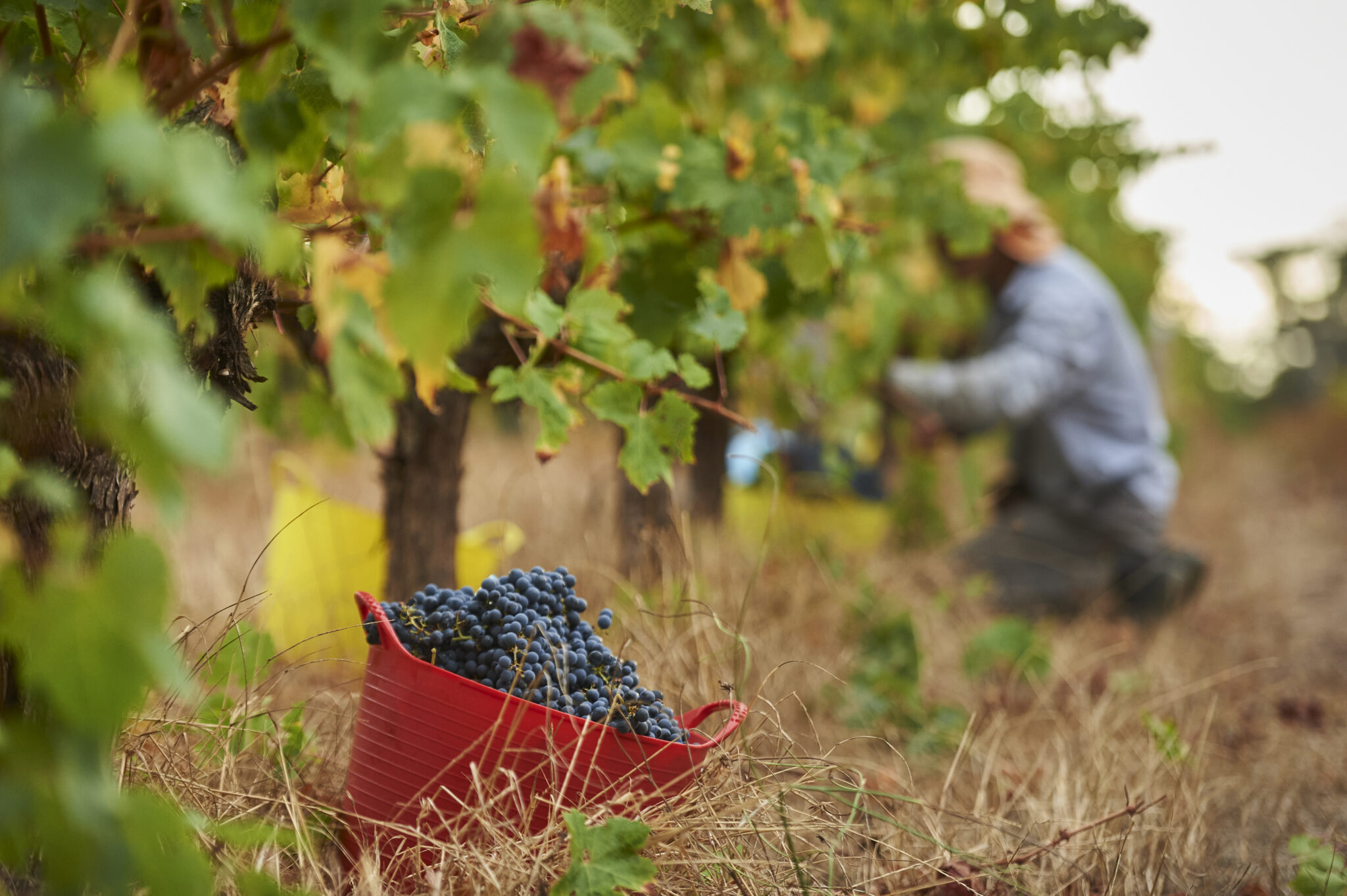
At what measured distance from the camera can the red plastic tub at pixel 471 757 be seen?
0.97 m

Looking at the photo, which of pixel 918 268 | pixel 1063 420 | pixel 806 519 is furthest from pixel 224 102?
pixel 1063 420

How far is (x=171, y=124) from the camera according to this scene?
2.55 ft

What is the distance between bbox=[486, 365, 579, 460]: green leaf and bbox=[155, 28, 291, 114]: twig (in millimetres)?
518

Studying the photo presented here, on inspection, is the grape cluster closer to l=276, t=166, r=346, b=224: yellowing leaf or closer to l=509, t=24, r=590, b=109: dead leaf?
l=276, t=166, r=346, b=224: yellowing leaf

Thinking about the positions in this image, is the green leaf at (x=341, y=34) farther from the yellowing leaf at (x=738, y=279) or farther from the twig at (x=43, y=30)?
the yellowing leaf at (x=738, y=279)

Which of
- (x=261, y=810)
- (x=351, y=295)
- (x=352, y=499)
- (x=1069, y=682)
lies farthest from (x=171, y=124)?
(x=352, y=499)

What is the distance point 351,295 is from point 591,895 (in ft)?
1.88

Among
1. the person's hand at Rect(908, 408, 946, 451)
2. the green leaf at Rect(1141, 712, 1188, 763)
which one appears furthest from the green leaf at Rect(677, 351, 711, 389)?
the person's hand at Rect(908, 408, 946, 451)

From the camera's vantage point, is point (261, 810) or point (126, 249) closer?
point (126, 249)

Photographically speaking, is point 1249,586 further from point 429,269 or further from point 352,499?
point 429,269

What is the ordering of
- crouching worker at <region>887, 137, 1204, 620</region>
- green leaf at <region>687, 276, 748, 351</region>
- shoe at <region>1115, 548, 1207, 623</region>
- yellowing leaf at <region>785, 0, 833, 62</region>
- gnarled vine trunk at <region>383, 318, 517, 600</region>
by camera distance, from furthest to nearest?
shoe at <region>1115, 548, 1207, 623</region>
crouching worker at <region>887, 137, 1204, 620</region>
yellowing leaf at <region>785, 0, 833, 62</region>
gnarled vine trunk at <region>383, 318, 517, 600</region>
green leaf at <region>687, 276, 748, 351</region>

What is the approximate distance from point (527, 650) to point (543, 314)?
1.29 ft

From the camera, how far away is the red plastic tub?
0.97 m

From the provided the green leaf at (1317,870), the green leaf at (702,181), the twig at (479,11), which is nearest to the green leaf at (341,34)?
the twig at (479,11)
